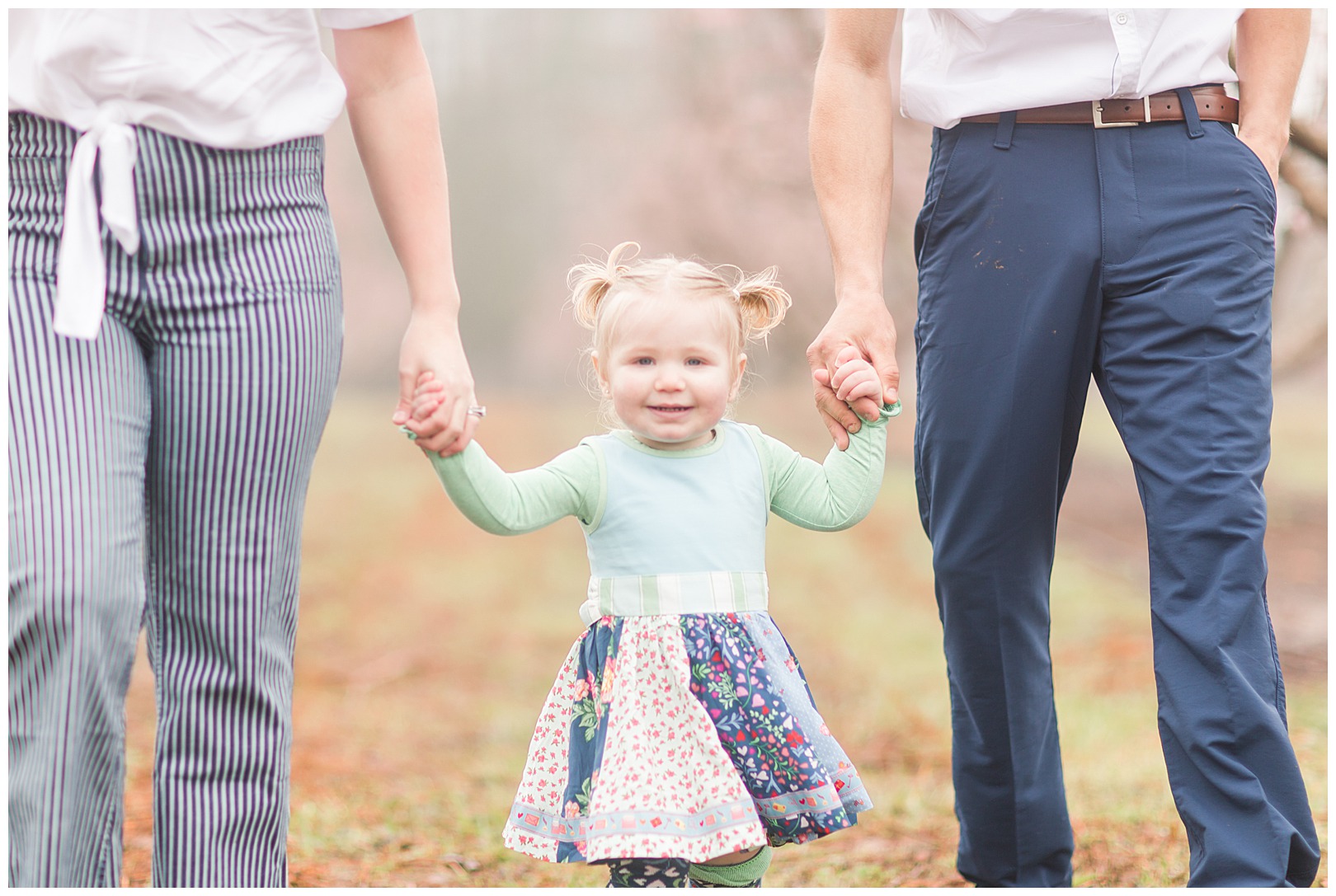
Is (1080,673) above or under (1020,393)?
under

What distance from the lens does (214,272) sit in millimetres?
1744

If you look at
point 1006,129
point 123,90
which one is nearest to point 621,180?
point 1006,129

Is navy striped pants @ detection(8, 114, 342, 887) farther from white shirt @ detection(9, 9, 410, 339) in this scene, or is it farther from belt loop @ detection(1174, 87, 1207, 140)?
belt loop @ detection(1174, 87, 1207, 140)

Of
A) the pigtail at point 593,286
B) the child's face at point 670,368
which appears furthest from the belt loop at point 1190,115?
the pigtail at point 593,286

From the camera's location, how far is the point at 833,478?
2234mm

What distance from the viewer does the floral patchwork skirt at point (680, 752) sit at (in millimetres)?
1973

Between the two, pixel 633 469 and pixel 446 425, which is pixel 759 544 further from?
pixel 446 425

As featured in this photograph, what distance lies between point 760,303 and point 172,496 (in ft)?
3.10

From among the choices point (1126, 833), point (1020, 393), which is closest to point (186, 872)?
point (1020, 393)

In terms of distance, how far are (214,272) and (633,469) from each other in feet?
2.25

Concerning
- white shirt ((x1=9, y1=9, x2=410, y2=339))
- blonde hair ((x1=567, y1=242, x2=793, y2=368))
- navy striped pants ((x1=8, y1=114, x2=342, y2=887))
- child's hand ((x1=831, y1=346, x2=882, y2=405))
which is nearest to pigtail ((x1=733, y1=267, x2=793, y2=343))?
blonde hair ((x1=567, y1=242, x2=793, y2=368))

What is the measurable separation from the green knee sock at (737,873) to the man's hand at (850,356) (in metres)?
0.65

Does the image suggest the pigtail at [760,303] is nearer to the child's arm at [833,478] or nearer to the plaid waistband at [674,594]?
the child's arm at [833,478]

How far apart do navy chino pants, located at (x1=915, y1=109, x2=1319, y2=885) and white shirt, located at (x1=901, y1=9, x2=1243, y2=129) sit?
6 cm
